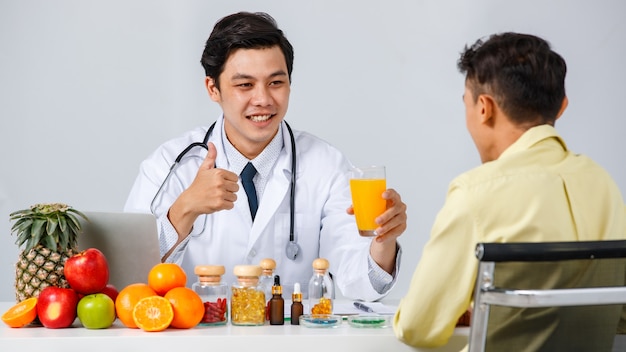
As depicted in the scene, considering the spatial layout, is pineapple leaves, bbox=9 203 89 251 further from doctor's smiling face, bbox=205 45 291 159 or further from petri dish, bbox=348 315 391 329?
doctor's smiling face, bbox=205 45 291 159

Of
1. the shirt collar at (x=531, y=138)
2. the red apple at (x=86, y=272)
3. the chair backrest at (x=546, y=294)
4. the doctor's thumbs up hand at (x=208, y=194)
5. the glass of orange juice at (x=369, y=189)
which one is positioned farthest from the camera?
the doctor's thumbs up hand at (x=208, y=194)

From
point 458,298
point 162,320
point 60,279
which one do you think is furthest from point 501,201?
point 60,279

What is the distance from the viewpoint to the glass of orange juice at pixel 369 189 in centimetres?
239

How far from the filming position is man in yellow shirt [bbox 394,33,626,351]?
71.3 inches

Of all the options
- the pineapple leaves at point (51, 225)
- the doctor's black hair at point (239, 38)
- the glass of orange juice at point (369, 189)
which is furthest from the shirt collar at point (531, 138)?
the doctor's black hair at point (239, 38)

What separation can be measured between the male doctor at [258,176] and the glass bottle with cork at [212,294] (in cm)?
80

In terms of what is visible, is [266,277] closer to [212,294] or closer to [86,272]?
[212,294]

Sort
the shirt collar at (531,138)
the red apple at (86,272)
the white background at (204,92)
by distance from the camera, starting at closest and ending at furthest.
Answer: the shirt collar at (531,138)
the red apple at (86,272)
the white background at (204,92)

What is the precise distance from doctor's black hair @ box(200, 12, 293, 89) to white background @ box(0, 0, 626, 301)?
1621mm

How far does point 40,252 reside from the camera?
2.24 m

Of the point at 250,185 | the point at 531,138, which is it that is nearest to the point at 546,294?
the point at 531,138

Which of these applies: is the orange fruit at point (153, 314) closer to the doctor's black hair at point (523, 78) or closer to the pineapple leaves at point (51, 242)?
the pineapple leaves at point (51, 242)

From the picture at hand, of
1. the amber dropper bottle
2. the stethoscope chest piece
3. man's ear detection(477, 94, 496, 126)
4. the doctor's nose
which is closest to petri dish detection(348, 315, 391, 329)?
the amber dropper bottle

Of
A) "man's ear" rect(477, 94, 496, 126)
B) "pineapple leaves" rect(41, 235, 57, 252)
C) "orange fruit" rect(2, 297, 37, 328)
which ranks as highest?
"man's ear" rect(477, 94, 496, 126)
